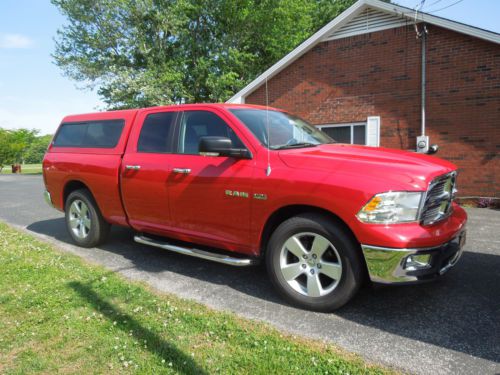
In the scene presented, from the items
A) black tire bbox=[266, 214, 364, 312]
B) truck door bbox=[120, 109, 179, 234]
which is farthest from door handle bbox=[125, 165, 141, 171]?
black tire bbox=[266, 214, 364, 312]

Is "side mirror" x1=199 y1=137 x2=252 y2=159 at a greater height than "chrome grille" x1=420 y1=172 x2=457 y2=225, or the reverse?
"side mirror" x1=199 y1=137 x2=252 y2=159

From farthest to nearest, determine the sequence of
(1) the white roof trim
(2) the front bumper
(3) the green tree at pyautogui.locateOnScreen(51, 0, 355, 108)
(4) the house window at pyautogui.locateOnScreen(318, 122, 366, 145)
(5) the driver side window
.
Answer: (3) the green tree at pyautogui.locateOnScreen(51, 0, 355, 108), (4) the house window at pyautogui.locateOnScreen(318, 122, 366, 145), (1) the white roof trim, (5) the driver side window, (2) the front bumper

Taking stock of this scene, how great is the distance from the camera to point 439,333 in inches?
112

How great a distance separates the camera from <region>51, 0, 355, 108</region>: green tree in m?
20.2

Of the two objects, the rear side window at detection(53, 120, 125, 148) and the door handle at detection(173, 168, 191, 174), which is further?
the rear side window at detection(53, 120, 125, 148)

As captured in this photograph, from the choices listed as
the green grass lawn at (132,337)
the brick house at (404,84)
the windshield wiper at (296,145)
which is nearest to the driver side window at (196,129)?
the windshield wiper at (296,145)

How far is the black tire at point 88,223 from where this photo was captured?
17.3 feet

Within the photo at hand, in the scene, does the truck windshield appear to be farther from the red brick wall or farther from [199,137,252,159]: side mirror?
the red brick wall

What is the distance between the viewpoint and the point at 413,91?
9.36 meters

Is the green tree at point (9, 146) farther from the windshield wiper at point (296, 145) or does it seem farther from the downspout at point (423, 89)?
the windshield wiper at point (296, 145)

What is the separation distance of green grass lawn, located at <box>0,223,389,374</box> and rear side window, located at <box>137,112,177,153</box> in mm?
1595

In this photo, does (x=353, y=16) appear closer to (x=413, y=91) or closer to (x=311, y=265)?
(x=413, y=91)

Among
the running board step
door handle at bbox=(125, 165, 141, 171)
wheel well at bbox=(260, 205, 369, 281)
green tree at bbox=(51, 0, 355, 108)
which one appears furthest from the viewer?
green tree at bbox=(51, 0, 355, 108)

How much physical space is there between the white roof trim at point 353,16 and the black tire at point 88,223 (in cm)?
412
